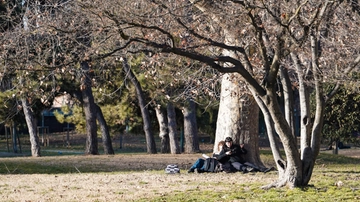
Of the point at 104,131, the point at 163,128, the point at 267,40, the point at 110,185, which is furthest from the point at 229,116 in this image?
the point at 104,131

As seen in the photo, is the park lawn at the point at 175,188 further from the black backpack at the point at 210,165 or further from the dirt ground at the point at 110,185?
the black backpack at the point at 210,165

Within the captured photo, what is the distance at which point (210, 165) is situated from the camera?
1603 centimetres

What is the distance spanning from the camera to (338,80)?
Answer: 11609mm

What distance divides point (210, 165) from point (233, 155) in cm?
63

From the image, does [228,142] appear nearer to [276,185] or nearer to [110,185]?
[110,185]

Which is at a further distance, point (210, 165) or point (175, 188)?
point (210, 165)

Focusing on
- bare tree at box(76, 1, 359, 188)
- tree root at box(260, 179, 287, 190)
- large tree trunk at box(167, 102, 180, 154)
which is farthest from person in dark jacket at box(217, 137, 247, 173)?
large tree trunk at box(167, 102, 180, 154)

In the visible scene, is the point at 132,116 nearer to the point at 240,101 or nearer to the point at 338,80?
the point at 240,101

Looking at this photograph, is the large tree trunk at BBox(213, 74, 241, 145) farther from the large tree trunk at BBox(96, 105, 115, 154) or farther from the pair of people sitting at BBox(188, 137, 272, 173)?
the large tree trunk at BBox(96, 105, 115, 154)

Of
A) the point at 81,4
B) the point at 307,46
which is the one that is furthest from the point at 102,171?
the point at 81,4

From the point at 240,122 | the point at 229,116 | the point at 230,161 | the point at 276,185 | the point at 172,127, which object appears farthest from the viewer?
the point at 172,127

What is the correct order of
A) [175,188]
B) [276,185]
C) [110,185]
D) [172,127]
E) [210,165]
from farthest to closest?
1. [172,127]
2. [210,165]
3. [110,185]
4. [175,188]
5. [276,185]

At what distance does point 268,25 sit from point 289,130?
1.93 meters

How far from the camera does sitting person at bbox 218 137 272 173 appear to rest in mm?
15969
